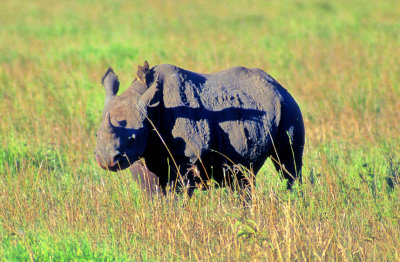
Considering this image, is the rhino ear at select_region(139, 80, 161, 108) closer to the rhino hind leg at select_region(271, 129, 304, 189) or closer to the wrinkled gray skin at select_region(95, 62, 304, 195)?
the wrinkled gray skin at select_region(95, 62, 304, 195)

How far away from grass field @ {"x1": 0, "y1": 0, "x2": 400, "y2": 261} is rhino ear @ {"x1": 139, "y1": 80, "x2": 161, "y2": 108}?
796 millimetres

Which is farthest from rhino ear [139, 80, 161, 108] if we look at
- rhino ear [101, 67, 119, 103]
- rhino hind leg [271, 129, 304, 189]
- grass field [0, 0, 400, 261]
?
rhino hind leg [271, 129, 304, 189]

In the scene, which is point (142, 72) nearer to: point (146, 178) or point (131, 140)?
point (131, 140)

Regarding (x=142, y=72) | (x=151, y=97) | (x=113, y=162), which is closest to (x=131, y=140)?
(x=113, y=162)

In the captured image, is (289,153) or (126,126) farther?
(289,153)

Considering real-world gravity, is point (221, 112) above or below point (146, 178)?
above

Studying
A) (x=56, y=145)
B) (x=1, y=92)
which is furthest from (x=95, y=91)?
(x=56, y=145)

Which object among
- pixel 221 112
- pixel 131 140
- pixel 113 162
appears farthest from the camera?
pixel 221 112

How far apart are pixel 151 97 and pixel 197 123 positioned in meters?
0.47

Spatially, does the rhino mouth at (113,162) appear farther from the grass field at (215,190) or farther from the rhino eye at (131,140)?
the grass field at (215,190)

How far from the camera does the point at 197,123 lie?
17.7ft

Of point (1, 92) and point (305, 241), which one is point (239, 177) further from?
point (1, 92)

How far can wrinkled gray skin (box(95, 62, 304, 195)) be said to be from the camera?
204 inches

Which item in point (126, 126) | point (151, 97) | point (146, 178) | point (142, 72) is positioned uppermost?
point (142, 72)
